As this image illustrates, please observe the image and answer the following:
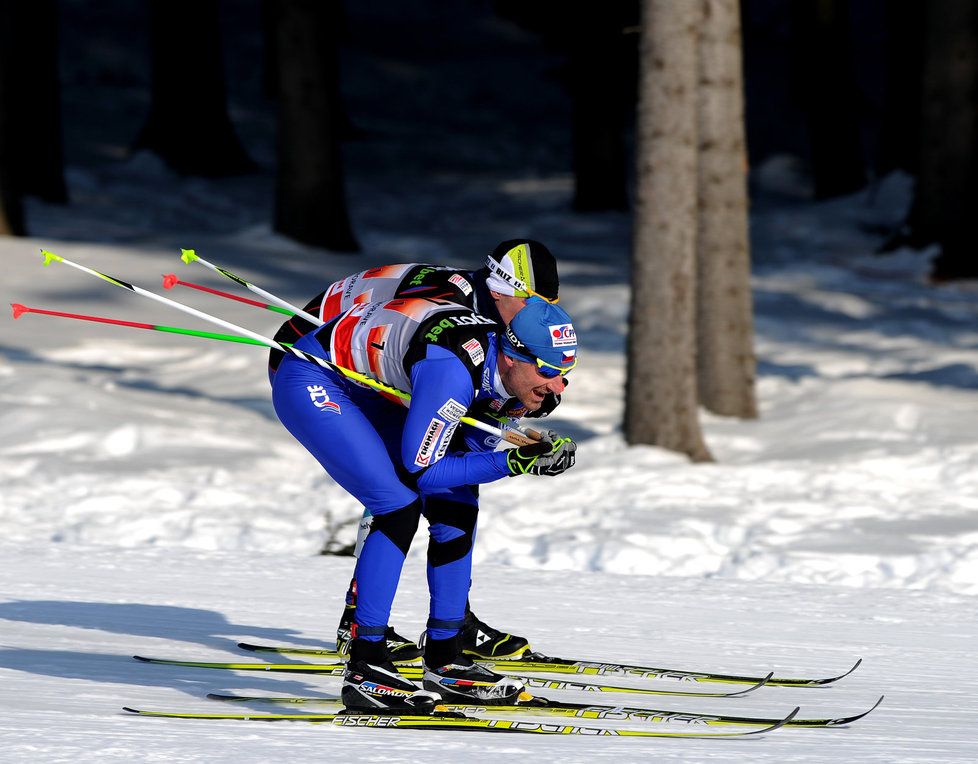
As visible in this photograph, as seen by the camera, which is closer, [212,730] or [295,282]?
[212,730]

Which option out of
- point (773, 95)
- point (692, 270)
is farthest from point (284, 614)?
point (773, 95)

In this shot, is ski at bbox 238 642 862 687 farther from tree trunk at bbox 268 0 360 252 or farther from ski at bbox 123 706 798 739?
tree trunk at bbox 268 0 360 252

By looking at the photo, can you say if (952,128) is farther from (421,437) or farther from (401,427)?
(421,437)

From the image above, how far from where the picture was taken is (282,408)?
5.16 m

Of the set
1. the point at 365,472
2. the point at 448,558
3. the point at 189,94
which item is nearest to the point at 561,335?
the point at 365,472

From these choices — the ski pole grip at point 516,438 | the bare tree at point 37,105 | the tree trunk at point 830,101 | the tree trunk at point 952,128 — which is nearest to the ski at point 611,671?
the ski pole grip at point 516,438

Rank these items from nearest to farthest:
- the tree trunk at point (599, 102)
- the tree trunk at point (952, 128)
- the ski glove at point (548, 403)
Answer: the ski glove at point (548, 403) < the tree trunk at point (952, 128) < the tree trunk at point (599, 102)

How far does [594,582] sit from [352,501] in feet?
7.33

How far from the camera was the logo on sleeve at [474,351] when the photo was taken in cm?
469

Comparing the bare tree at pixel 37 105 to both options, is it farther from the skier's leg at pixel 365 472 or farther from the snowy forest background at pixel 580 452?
the skier's leg at pixel 365 472

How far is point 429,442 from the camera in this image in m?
4.63

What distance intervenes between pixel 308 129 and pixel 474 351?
1491cm

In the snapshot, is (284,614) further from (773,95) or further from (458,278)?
(773,95)

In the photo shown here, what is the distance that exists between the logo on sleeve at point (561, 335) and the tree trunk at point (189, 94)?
75.0 feet
